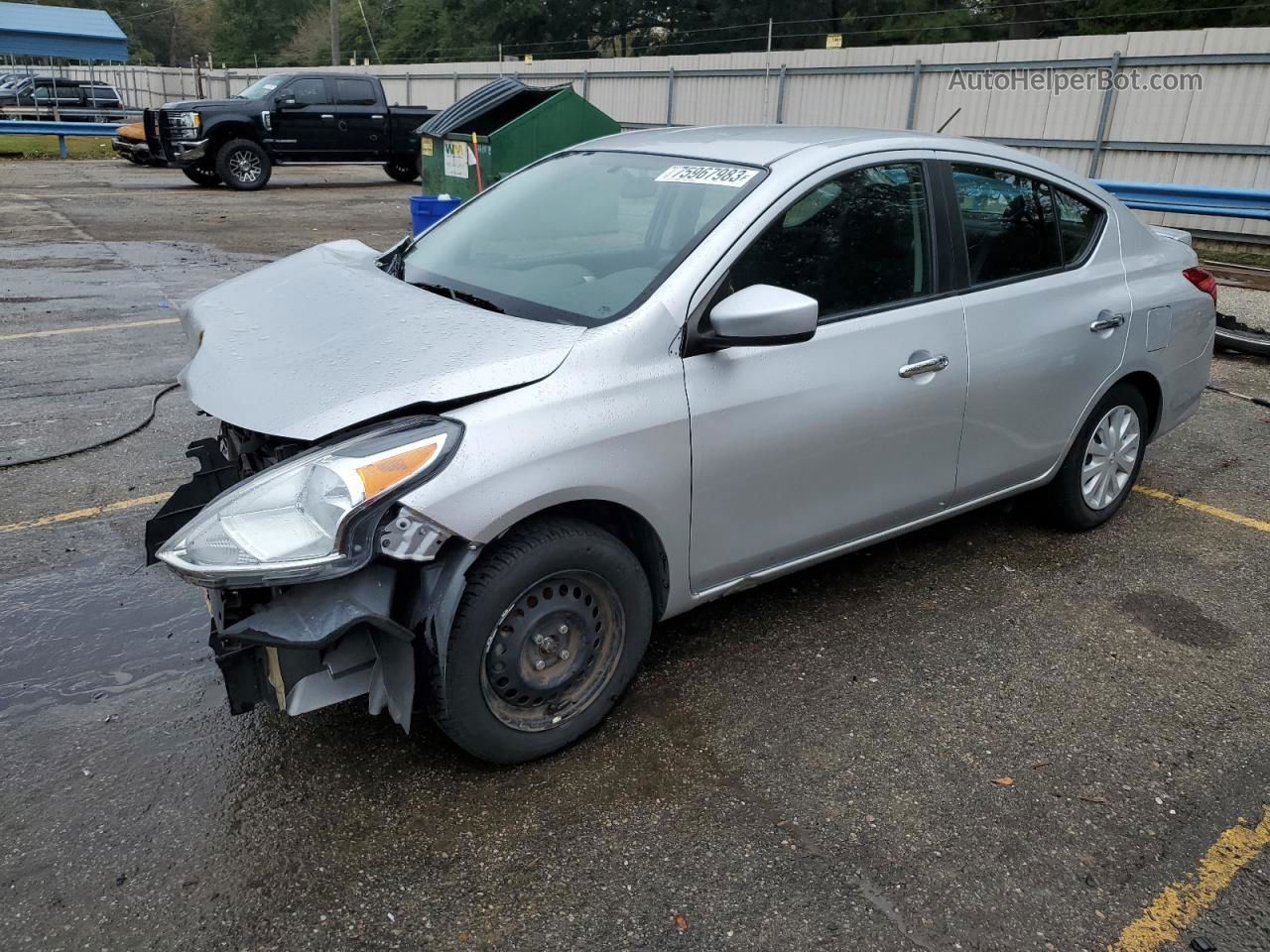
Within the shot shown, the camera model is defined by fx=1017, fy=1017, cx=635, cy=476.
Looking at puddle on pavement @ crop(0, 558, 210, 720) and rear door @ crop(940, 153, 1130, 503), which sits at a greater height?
rear door @ crop(940, 153, 1130, 503)

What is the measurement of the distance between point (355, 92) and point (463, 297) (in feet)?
56.6

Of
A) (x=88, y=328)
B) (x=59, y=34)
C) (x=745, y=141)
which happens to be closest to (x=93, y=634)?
(x=745, y=141)

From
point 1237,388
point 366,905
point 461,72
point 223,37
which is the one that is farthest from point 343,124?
point 223,37

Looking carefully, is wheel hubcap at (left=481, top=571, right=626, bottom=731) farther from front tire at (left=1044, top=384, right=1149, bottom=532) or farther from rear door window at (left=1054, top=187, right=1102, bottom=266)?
rear door window at (left=1054, top=187, right=1102, bottom=266)

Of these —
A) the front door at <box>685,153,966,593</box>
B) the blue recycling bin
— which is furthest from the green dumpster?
the front door at <box>685,153,966,593</box>

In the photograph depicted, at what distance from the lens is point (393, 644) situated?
257cm

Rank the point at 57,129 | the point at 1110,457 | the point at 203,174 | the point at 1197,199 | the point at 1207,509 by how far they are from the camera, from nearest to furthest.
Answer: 1. the point at 1110,457
2. the point at 1207,509
3. the point at 1197,199
4. the point at 203,174
5. the point at 57,129

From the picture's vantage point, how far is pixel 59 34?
32.1m

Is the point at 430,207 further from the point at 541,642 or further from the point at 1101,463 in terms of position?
the point at 541,642

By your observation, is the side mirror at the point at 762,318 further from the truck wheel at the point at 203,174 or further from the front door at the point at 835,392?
the truck wheel at the point at 203,174

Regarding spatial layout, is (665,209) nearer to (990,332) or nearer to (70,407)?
(990,332)

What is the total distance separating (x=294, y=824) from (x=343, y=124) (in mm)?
18053

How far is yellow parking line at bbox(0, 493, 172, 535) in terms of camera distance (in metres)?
4.25

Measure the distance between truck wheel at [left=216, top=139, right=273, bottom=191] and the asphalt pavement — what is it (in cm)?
1463
